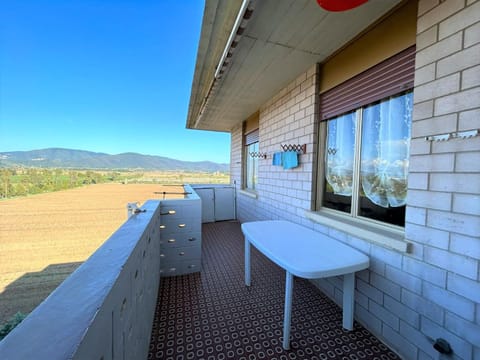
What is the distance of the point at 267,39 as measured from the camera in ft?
6.50

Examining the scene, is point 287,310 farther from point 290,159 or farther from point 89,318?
point 290,159

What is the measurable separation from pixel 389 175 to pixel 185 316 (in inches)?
90.8

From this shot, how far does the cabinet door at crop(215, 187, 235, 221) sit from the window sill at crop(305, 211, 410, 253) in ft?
10.8

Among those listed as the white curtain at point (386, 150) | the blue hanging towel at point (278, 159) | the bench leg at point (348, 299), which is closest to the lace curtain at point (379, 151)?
the white curtain at point (386, 150)

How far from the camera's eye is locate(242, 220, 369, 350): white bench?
55.6 inches

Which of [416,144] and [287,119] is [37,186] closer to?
[287,119]

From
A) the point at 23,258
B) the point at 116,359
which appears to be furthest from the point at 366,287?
the point at 23,258

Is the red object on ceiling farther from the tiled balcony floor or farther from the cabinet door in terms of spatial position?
the cabinet door

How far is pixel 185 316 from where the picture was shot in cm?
190

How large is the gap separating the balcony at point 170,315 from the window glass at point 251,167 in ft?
6.49

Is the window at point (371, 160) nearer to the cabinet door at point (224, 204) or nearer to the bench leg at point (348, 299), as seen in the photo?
the bench leg at point (348, 299)

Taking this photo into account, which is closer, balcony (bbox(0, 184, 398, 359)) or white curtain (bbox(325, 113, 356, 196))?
balcony (bbox(0, 184, 398, 359))

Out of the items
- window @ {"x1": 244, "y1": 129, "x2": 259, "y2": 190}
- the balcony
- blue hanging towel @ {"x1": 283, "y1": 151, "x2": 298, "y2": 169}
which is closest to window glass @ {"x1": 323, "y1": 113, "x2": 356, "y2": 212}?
blue hanging towel @ {"x1": 283, "y1": 151, "x2": 298, "y2": 169}

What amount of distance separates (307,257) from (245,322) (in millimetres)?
897
